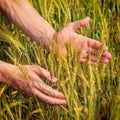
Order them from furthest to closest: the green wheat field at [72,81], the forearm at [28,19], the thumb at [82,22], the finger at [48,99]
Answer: the forearm at [28,19]
the thumb at [82,22]
the finger at [48,99]
the green wheat field at [72,81]

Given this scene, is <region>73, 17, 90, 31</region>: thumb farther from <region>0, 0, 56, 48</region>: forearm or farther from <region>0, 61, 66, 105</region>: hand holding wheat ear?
<region>0, 61, 66, 105</region>: hand holding wheat ear

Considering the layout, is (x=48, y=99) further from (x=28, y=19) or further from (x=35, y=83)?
(x=28, y=19)

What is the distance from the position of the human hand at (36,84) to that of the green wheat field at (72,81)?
0.02 m

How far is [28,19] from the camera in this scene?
168cm

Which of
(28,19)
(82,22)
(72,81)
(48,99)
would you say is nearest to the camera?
(72,81)

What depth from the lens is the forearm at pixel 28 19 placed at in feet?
5.25

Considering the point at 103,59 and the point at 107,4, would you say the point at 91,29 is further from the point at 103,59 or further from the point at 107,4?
the point at 107,4

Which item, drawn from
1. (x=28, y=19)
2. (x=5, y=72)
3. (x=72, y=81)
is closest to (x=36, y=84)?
(x=5, y=72)

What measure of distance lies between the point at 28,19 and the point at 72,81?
2.27ft

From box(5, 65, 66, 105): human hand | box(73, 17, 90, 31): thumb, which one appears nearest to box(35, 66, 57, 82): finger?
box(5, 65, 66, 105): human hand

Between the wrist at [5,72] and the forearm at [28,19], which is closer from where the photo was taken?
the wrist at [5,72]

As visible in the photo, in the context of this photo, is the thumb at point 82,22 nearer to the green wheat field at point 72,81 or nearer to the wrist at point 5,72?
the green wheat field at point 72,81

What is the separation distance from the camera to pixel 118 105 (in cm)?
92

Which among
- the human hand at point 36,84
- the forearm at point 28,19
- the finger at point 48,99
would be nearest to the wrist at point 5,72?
the human hand at point 36,84
